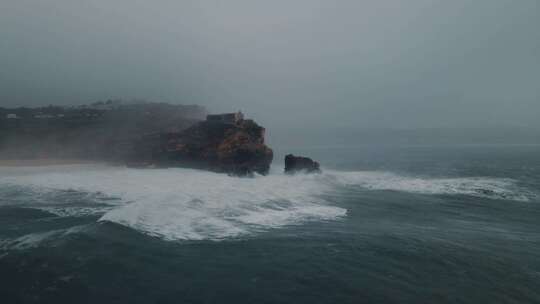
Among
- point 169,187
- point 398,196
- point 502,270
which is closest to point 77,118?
point 169,187

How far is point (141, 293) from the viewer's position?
891 centimetres

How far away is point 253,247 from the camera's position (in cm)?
1295

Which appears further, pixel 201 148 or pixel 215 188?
pixel 201 148

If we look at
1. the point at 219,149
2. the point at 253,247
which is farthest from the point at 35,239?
the point at 219,149

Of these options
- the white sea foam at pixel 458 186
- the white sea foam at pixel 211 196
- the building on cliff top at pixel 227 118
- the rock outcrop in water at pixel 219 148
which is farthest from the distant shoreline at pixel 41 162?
the white sea foam at pixel 458 186

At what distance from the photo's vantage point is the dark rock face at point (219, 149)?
125 feet

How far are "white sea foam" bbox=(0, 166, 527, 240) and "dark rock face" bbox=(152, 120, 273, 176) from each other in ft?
16.5

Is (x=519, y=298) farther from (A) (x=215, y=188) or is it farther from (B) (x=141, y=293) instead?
(A) (x=215, y=188)

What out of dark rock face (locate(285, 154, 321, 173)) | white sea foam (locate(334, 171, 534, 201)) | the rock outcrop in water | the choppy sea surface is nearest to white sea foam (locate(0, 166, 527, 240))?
white sea foam (locate(334, 171, 534, 201))

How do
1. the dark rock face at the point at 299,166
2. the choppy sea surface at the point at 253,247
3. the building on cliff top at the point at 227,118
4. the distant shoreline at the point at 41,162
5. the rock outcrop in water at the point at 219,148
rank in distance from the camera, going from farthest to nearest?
1. the building on cliff top at the point at 227,118
2. the dark rock face at the point at 299,166
3. the rock outcrop in water at the point at 219,148
4. the distant shoreline at the point at 41,162
5. the choppy sea surface at the point at 253,247

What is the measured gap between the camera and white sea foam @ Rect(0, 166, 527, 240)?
15.7 m

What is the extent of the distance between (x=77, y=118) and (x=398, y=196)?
56879mm

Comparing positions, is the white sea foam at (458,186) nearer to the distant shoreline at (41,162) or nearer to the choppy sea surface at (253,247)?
the choppy sea surface at (253,247)

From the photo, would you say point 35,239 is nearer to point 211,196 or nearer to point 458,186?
point 211,196
